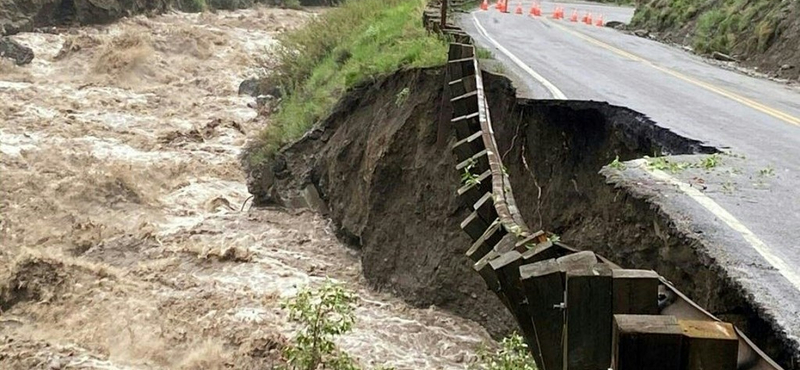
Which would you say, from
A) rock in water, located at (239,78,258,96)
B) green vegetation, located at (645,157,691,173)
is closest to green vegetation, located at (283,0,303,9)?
rock in water, located at (239,78,258,96)

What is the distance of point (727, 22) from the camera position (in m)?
16.4

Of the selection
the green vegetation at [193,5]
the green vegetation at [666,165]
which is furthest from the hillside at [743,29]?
the green vegetation at [193,5]

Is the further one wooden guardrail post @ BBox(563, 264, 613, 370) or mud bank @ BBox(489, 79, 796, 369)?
mud bank @ BBox(489, 79, 796, 369)

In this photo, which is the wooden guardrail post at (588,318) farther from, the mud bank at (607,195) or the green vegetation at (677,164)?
the green vegetation at (677,164)

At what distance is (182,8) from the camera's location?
36.9 meters

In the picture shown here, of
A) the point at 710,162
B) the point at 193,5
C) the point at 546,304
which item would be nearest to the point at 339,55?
the point at 710,162

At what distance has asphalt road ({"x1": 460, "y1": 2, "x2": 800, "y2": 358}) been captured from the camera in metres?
4.40

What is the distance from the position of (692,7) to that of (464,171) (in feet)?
A: 52.6

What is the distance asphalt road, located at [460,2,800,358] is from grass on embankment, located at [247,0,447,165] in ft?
4.90

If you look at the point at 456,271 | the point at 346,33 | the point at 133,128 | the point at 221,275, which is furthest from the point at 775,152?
the point at 133,128

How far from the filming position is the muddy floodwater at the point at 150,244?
9.62m

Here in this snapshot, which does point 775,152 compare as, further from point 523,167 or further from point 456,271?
point 456,271

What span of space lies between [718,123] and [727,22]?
949 centimetres

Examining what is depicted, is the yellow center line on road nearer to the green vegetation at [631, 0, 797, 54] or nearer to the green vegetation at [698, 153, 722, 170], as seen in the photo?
the green vegetation at [631, 0, 797, 54]
